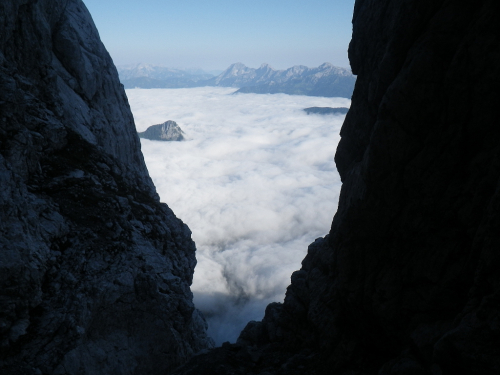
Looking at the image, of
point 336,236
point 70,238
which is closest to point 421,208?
point 336,236

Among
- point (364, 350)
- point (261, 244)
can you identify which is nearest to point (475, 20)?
point (364, 350)

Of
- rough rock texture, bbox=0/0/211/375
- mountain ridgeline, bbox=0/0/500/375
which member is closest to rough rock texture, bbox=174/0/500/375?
mountain ridgeline, bbox=0/0/500/375

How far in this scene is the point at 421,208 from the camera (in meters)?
12.3

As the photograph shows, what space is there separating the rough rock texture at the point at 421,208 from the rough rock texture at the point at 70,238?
4013mm

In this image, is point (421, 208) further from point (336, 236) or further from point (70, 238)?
point (70, 238)

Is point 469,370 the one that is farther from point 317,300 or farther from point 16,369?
point 16,369

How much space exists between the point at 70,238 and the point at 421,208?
14275mm

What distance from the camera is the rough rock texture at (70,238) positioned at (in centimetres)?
1256

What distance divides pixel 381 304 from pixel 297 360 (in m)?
6.55

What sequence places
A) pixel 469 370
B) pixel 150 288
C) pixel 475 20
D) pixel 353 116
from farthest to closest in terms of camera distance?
pixel 353 116
pixel 150 288
pixel 475 20
pixel 469 370

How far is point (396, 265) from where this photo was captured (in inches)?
530

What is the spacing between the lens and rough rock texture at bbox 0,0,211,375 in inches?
495

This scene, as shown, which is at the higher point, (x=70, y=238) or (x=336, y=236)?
(x=70, y=238)

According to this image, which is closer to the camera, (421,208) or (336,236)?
(421,208)
